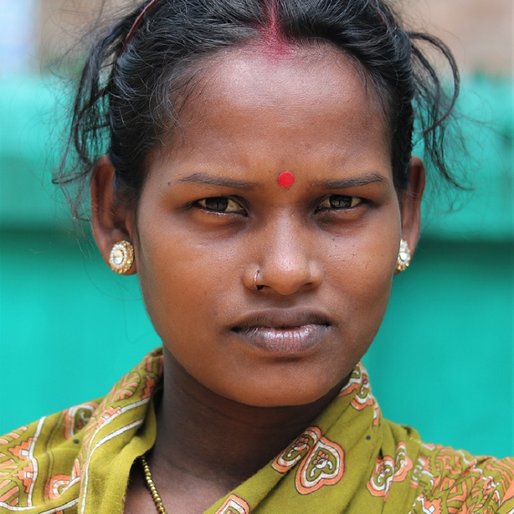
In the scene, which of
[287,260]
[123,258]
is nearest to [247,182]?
[287,260]

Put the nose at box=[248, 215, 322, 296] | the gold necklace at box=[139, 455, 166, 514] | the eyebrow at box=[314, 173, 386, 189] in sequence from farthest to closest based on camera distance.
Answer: the gold necklace at box=[139, 455, 166, 514] → the eyebrow at box=[314, 173, 386, 189] → the nose at box=[248, 215, 322, 296]

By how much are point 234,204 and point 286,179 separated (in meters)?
0.12

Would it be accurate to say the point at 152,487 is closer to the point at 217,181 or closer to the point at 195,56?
the point at 217,181

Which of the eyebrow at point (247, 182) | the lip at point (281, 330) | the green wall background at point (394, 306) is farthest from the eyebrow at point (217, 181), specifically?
the green wall background at point (394, 306)

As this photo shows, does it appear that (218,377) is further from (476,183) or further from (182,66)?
(476,183)

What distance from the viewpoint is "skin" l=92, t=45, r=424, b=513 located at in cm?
191

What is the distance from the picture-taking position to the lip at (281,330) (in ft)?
6.24

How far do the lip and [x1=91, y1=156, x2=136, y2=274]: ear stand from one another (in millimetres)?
454

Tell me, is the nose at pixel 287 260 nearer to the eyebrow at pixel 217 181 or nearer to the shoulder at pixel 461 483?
the eyebrow at pixel 217 181

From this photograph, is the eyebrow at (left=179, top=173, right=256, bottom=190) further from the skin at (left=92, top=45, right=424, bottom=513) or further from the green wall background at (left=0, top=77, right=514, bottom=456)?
the green wall background at (left=0, top=77, right=514, bottom=456)

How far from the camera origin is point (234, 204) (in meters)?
1.98

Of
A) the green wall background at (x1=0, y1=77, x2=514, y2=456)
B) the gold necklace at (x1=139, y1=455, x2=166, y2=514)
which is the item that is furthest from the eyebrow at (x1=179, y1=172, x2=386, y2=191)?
the green wall background at (x1=0, y1=77, x2=514, y2=456)

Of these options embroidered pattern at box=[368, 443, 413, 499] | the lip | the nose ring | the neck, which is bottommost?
the neck

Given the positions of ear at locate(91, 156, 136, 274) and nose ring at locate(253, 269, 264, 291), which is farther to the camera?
ear at locate(91, 156, 136, 274)
